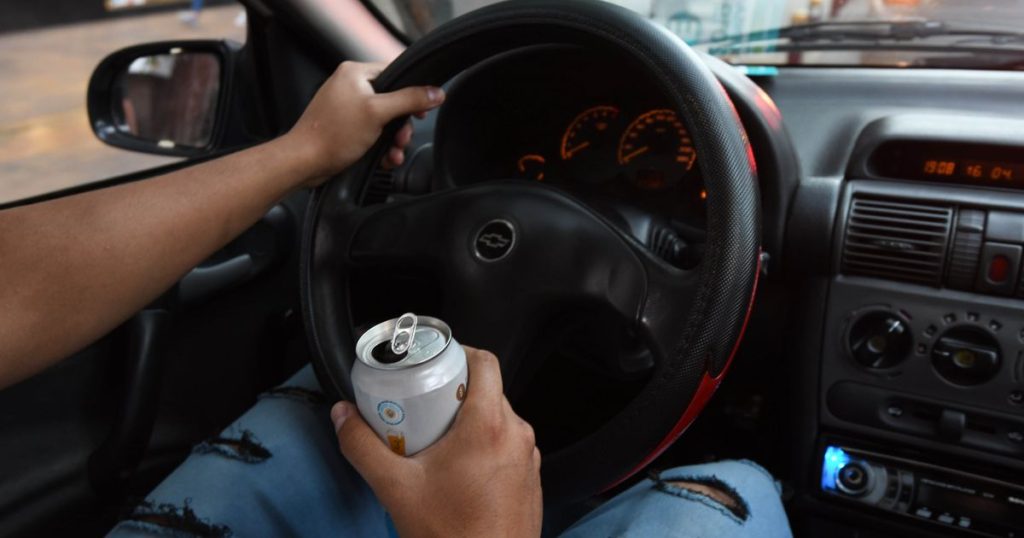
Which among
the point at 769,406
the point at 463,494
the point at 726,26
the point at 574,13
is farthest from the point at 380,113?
the point at 769,406

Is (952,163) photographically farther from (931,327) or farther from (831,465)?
(831,465)

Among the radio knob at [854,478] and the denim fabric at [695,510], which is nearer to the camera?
the denim fabric at [695,510]

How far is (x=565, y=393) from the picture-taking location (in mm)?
1526

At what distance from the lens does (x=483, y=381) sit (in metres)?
0.81

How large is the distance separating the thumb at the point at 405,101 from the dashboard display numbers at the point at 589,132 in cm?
36

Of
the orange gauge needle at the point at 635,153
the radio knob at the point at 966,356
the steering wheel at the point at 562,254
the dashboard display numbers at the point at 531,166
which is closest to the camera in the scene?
the steering wheel at the point at 562,254

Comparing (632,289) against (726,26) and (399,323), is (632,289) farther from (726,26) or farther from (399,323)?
(726,26)

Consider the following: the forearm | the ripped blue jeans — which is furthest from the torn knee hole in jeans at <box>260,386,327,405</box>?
the forearm

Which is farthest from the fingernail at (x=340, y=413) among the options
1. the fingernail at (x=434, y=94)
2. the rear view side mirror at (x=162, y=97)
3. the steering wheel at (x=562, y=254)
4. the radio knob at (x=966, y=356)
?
the rear view side mirror at (x=162, y=97)

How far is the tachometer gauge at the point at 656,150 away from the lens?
4.54ft

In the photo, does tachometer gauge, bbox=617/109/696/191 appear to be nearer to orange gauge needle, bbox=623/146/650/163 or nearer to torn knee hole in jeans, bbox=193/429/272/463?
orange gauge needle, bbox=623/146/650/163

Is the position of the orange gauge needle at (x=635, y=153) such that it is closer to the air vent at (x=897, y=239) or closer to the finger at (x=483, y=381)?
the air vent at (x=897, y=239)

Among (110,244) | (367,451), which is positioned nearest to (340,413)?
(367,451)

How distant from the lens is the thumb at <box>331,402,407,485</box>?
0.79 m
